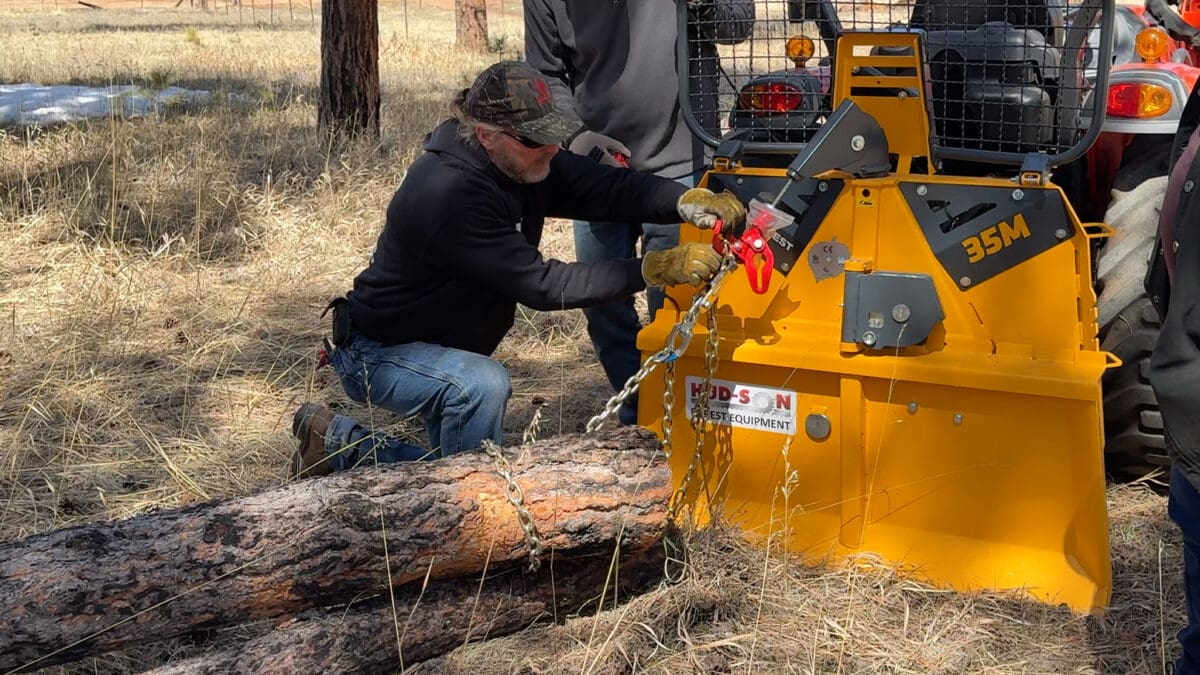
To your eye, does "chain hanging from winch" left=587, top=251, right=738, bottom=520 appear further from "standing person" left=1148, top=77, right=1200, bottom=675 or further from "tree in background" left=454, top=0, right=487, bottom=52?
"tree in background" left=454, top=0, right=487, bottom=52

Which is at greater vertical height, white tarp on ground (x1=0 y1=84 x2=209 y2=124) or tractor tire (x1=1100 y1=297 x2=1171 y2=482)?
white tarp on ground (x1=0 y1=84 x2=209 y2=124)

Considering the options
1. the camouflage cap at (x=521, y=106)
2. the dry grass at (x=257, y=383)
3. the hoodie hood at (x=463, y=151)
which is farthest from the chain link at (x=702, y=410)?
the hoodie hood at (x=463, y=151)

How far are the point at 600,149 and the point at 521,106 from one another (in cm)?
68

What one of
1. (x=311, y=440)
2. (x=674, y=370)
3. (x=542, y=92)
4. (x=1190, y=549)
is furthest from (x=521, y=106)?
(x=1190, y=549)

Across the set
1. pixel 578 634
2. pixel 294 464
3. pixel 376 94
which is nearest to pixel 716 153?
pixel 578 634

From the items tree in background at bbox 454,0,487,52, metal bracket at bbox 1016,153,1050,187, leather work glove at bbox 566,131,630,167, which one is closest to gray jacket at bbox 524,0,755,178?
leather work glove at bbox 566,131,630,167

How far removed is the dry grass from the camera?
291 centimetres

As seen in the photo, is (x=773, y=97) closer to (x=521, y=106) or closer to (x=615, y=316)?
(x=521, y=106)

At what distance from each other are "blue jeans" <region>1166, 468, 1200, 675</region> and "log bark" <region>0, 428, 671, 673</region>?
120 centimetres

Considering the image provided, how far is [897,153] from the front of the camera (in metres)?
3.11

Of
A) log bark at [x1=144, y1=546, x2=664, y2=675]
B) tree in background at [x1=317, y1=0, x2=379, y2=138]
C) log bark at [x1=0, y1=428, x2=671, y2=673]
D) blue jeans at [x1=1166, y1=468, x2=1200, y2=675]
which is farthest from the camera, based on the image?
tree in background at [x1=317, y1=0, x2=379, y2=138]

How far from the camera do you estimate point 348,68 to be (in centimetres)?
774

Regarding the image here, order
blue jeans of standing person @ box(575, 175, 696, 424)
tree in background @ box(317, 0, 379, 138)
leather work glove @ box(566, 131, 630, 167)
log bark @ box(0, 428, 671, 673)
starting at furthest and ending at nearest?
tree in background @ box(317, 0, 379, 138) → blue jeans of standing person @ box(575, 175, 696, 424) → leather work glove @ box(566, 131, 630, 167) → log bark @ box(0, 428, 671, 673)

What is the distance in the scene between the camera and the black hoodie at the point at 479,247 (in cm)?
332
